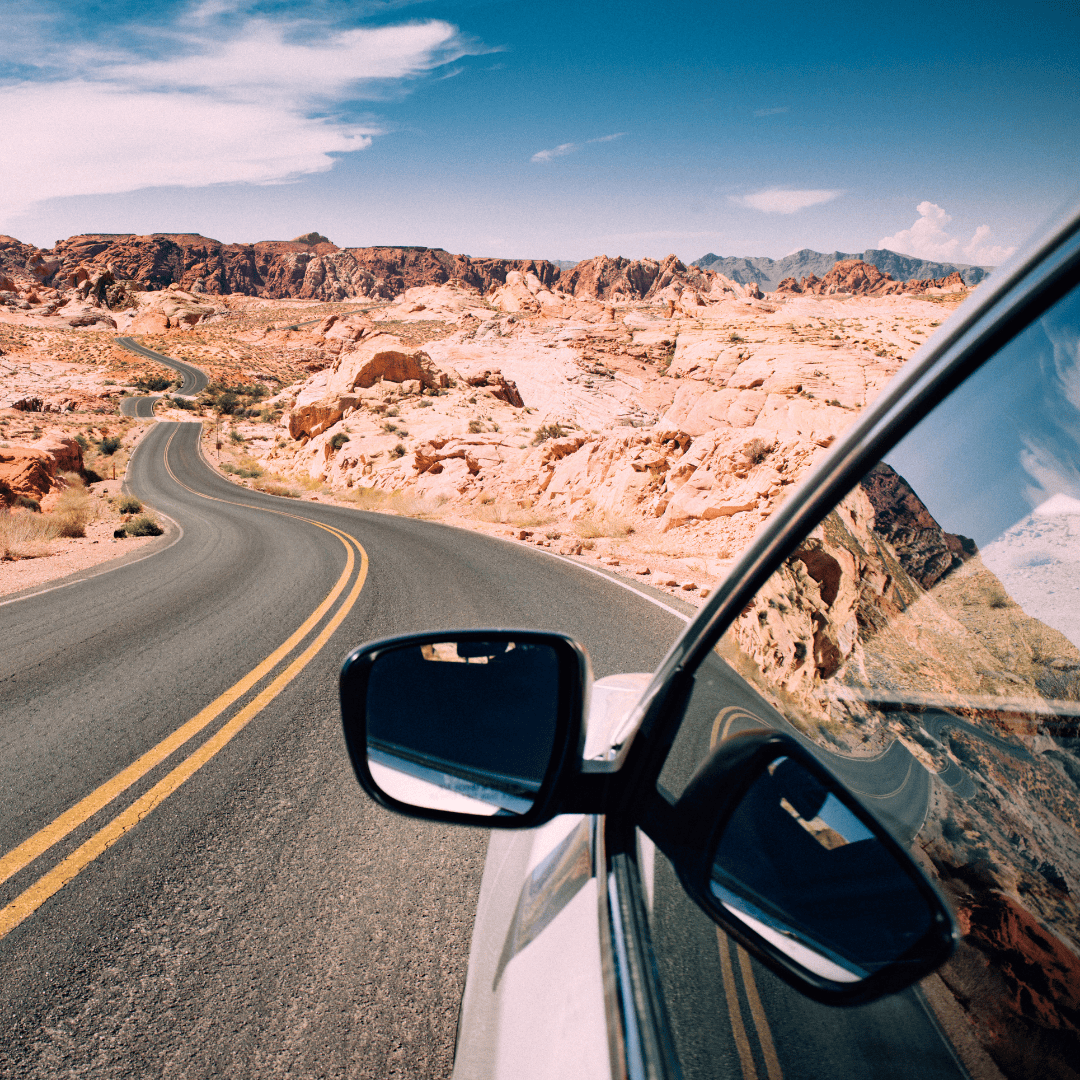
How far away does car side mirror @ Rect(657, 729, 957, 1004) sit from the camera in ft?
2.27

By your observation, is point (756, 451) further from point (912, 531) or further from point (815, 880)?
point (815, 880)

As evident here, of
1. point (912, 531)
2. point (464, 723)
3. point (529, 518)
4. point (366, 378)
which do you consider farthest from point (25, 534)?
point (366, 378)


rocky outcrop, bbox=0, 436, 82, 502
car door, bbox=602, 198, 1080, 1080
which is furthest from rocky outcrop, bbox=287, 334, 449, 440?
car door, bbox=602, 198, 1080, 1080

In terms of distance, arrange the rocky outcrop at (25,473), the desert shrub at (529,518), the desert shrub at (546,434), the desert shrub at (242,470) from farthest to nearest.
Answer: the desert shrub at (242,470), the desert shrub at (546,434), the rocky outcrop at (25,473), the desert shrub at (529,518)

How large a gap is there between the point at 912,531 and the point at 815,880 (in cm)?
49

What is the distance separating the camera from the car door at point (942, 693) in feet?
1.93

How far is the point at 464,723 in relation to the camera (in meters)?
1.45

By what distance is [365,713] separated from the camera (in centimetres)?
139

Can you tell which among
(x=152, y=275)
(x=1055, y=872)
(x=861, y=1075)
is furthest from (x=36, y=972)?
(x=152, y=275)

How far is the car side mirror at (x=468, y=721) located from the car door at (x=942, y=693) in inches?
11.9

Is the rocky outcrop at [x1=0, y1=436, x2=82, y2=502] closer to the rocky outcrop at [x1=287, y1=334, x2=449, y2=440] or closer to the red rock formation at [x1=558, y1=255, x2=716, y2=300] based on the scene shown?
the rocky outcrop at [x1=287, y1=334, x2=449, y2=440]

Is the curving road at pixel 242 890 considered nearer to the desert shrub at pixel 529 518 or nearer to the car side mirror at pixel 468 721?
the car side mirror at pixel 468 721

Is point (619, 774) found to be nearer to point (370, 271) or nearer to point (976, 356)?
point (976, 356)

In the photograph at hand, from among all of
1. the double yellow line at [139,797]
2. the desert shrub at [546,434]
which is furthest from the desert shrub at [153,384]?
the double yellow line at [139,797]
